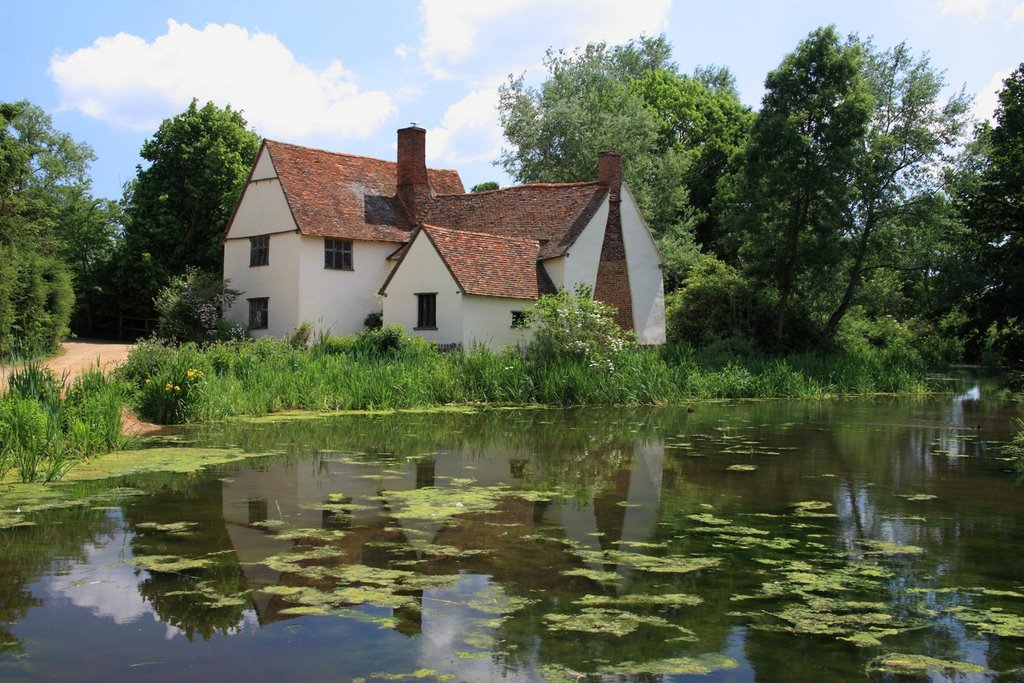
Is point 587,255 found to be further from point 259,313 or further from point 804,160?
point 259,313

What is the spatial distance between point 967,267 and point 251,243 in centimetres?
2696

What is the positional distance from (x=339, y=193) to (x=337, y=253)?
301 centimetres

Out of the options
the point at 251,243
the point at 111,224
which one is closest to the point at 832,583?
the point at 251,243

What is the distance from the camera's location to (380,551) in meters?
7.57

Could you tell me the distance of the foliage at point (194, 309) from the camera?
33875 millimetres

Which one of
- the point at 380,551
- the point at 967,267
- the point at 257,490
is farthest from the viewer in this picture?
the point at 967,267

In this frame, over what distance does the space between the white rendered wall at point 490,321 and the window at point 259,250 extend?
9.87m

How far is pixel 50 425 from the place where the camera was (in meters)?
11.6

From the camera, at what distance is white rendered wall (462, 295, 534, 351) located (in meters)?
30.9

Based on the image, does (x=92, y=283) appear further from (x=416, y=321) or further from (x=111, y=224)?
(x=416, y=321)

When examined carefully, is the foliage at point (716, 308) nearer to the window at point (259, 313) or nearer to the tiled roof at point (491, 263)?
the tiled roof at point (491, 263)

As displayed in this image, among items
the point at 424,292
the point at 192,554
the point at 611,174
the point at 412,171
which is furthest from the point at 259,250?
the point at 192,554

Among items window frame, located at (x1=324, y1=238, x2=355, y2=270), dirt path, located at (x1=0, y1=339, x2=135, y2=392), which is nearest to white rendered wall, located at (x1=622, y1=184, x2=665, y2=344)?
window frame, located at (x1=324, y1=238, x2=355, y2=270)

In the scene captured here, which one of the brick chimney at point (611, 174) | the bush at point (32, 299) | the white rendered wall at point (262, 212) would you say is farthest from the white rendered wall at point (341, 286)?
the brick chimney at point (611, 174)
